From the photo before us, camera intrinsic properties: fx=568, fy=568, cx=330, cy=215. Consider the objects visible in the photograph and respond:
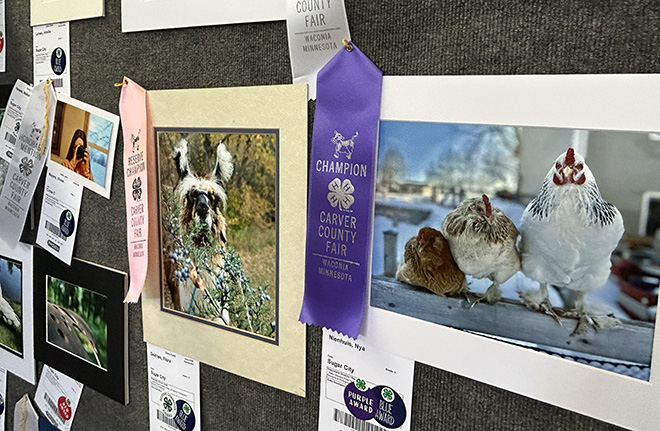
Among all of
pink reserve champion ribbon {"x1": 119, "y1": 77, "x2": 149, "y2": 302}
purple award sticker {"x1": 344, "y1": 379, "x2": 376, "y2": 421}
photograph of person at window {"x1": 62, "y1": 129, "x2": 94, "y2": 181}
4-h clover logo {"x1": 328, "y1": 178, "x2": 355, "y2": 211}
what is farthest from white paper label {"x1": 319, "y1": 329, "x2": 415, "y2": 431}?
photograph of person at window {"x1": 62, "y1": 129, "x2": 94, "y2": 181}

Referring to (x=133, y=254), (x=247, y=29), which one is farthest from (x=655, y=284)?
(x=133, y=254)

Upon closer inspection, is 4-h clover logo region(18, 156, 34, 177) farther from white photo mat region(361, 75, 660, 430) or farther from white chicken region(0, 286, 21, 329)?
white photo mat region(361, 75, 660, 430)

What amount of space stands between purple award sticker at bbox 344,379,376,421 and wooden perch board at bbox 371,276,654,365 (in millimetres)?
75

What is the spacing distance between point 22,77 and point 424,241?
Result: 0.54 meters

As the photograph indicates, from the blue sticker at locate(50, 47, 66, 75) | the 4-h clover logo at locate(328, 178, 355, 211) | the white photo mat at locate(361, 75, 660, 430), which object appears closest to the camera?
the white photo mat at locate(361, 75, 660, 430)

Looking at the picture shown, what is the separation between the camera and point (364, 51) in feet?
1.31

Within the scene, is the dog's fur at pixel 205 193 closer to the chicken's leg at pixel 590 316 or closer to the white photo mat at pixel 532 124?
the white photo mat at pixel 532 124

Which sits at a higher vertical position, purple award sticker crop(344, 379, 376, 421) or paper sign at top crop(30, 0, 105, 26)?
paper sign at top crop(30, 0, 105, 26)

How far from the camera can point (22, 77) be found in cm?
67

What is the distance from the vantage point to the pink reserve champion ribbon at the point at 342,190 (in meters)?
0.40

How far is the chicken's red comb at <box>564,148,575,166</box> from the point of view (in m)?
0.32

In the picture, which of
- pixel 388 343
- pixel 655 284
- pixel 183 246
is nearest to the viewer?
pixel 655 284

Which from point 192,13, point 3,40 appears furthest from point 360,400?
point 3,40

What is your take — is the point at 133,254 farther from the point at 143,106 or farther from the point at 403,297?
the point at 403,297
